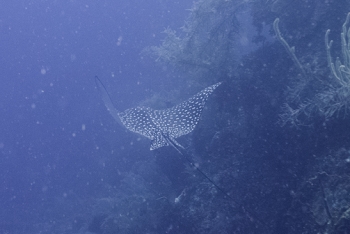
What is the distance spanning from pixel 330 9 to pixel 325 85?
95.9 inches

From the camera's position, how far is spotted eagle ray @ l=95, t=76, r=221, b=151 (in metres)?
6.06

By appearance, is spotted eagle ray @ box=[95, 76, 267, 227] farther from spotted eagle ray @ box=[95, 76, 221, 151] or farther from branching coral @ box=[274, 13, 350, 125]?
branching coral @ box=[274, 13, 350, 125]

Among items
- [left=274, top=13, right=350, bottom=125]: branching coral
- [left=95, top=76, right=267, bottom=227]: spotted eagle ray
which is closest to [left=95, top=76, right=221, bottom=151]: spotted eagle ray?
[left=95, top=76, right=267, bottom=227]: spotted eagle ray

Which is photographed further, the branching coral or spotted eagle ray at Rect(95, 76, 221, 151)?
spotted eagle ray at Rect(95, 76, 221, 151)

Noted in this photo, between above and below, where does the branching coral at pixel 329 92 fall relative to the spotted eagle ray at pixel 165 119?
below

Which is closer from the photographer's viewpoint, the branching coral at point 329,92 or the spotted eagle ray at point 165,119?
the branching coral at point 329,92

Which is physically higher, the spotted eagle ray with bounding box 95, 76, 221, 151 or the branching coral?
the spotted eagle ray with bounding box 95, 76, 221, 151

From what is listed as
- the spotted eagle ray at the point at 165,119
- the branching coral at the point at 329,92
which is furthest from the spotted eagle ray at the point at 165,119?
the branching coral at the point at 329,92

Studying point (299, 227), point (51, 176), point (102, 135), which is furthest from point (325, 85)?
point (51, 176)

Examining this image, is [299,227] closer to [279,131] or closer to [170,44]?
[279,131]

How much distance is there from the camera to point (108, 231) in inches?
316

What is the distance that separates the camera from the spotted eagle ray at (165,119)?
6.06m

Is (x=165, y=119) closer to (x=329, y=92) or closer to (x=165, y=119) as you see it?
(x=165, y=119)

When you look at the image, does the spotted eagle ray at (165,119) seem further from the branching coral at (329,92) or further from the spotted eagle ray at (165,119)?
the branching coral at (329,92)
